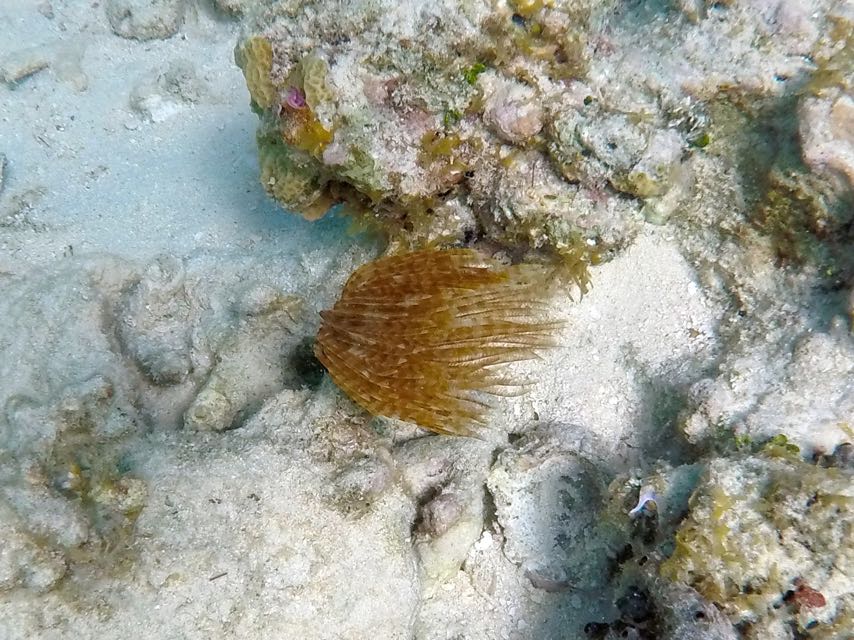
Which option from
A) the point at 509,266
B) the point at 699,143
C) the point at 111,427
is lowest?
the point at 111,427

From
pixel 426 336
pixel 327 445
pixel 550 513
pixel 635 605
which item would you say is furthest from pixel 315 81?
pixel 635 605

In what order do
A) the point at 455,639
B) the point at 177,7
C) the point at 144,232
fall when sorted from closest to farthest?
1. the point at 455,639
2. the point at 144,232
3. the point at 177,7

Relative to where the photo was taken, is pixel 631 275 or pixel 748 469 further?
pixel 631 275

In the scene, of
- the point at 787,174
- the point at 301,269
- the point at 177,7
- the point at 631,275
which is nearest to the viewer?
the point at 787,174

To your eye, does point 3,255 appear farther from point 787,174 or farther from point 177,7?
point 787,174

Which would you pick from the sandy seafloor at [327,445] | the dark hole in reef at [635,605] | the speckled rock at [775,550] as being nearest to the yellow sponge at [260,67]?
the sandy seafloor at [327,445]

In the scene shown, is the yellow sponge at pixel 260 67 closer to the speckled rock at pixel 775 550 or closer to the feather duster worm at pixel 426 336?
the feather duster worm at pixel 426 336

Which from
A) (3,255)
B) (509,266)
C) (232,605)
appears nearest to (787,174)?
→ (509,266)
